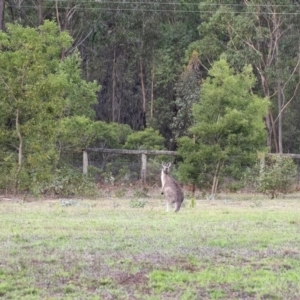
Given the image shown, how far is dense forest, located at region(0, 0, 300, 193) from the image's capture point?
24.8 m

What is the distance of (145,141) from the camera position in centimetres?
3962

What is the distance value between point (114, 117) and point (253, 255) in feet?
127

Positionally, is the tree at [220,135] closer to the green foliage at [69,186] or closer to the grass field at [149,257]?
the green foliage at [69,186]

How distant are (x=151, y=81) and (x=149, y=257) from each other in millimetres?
37340

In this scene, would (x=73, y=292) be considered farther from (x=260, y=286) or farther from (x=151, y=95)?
(x=151, y=95)

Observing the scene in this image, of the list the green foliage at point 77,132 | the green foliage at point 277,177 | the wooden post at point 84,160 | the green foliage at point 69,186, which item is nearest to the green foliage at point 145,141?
the green foliage at point 77,132

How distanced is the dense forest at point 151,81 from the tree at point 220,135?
4 cm

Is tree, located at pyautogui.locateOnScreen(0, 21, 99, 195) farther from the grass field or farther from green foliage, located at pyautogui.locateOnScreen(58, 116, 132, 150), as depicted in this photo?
the grass field

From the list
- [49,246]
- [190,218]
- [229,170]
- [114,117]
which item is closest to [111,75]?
[114,117]

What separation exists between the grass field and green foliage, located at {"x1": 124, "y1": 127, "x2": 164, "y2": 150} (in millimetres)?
22152

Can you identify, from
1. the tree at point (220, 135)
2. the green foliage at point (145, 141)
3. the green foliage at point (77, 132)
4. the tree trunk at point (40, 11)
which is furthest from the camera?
the tree trunk at point (40, 11)

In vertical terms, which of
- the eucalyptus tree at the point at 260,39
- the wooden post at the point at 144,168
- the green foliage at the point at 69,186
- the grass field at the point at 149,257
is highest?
the eucalyptus tree at the point at 260,39

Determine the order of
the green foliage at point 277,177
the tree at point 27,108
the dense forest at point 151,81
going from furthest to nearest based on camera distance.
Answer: the green foliage at point 277,177, the dense forest at point 151,81, the tree at point 27,108

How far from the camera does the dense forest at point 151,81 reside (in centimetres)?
2481
